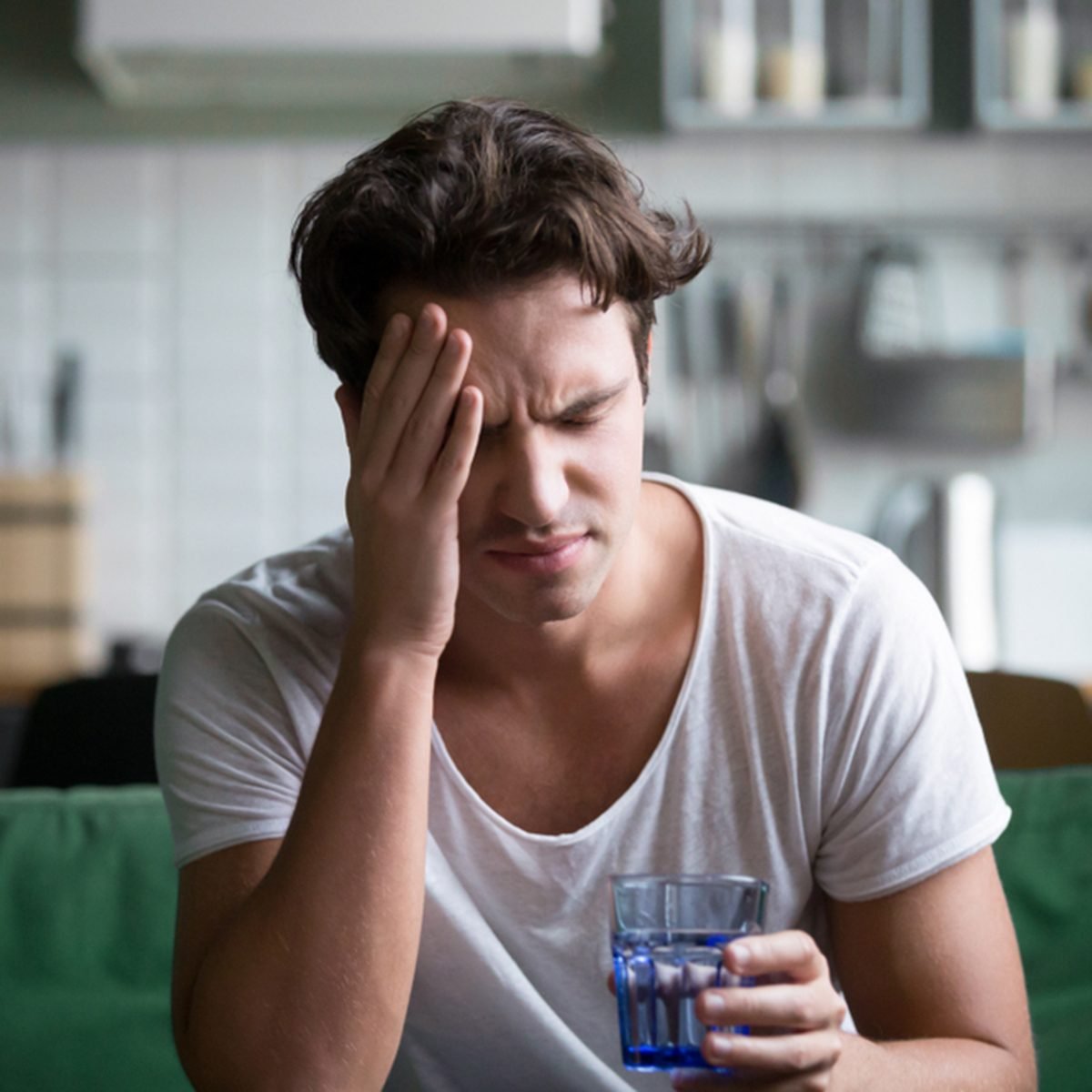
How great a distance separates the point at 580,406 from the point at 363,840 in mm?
343

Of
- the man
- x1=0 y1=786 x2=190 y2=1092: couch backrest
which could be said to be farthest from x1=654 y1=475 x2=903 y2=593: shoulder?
x1=0 y1=786 x2=190 y2=1092: couch backrest

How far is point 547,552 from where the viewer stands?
44.1 inches

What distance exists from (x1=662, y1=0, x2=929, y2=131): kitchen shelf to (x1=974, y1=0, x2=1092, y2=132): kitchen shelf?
13cm

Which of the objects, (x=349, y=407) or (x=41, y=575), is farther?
(x=41, y=575)

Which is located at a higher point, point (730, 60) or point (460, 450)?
point (730, 60)

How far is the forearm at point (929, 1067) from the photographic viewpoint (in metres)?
0.98

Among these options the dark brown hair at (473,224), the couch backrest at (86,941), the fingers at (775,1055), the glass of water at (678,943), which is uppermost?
the dark brown hair at (473,224)

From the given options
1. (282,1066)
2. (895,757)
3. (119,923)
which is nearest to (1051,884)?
(895,757)

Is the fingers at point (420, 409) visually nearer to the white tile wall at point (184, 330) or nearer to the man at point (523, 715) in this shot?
the man at point (523, 715)

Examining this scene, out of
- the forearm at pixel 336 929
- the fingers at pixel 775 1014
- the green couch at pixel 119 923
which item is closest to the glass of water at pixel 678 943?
the fingers at pixel 775 1014

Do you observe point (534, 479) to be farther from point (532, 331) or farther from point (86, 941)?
point (86, 941)

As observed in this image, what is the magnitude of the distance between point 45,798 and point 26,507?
1845mm

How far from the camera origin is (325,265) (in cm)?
118

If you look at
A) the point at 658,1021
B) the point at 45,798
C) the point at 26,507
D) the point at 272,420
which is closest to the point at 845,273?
the point at 272,420
